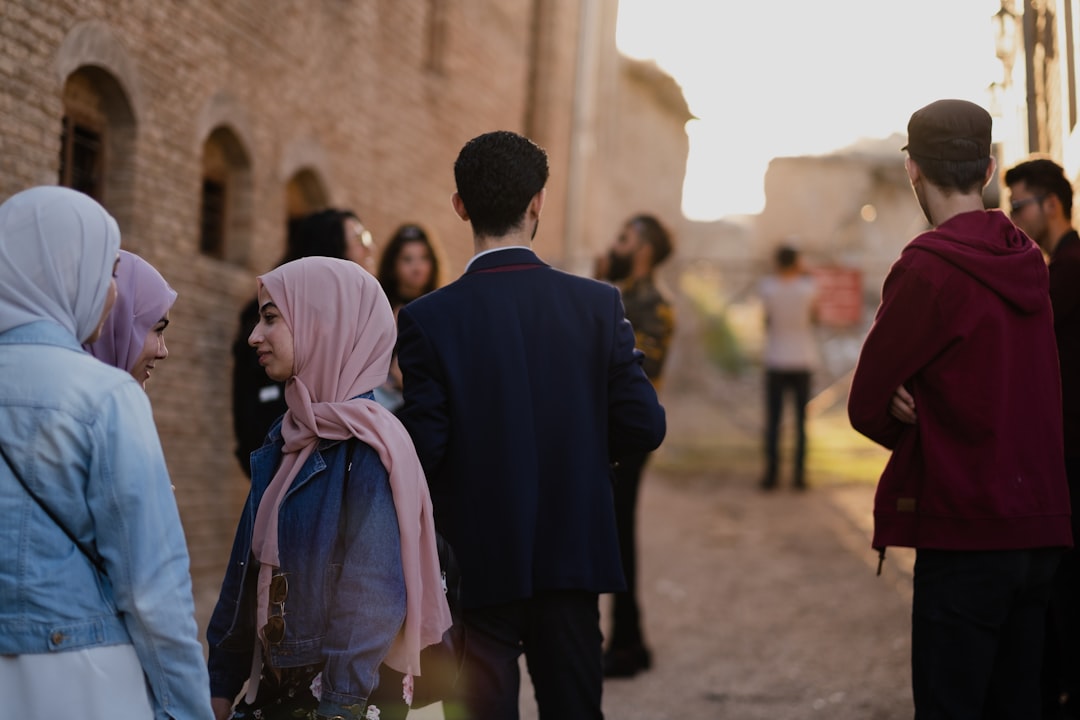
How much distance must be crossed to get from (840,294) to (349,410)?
70.5ft

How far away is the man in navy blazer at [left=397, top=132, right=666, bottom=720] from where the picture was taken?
13.0ft

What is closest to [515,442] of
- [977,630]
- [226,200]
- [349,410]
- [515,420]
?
[515,420]

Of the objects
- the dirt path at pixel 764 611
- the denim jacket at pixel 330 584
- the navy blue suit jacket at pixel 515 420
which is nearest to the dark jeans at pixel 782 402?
the dirt path at pixel 764 611

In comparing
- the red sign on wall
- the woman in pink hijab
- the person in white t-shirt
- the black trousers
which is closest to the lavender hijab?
the woman in pink hijab

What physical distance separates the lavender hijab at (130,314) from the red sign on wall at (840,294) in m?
21.3

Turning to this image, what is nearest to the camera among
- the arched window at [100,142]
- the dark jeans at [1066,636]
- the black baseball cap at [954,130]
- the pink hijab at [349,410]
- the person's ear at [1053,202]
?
the pink hijab at [349,410]

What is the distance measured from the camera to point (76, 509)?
294 cm

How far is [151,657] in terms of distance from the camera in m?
2.99

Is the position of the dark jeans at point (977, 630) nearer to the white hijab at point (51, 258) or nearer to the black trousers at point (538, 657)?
the black trousers at point (538, 657)

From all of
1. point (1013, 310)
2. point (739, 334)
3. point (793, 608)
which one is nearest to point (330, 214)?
point (1013, 310)

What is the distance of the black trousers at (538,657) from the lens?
3.98 m

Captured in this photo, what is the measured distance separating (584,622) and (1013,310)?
1630 millimetres

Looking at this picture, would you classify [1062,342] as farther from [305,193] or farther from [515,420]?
[305,193]

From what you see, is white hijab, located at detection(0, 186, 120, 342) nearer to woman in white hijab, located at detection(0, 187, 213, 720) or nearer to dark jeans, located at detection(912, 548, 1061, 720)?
woman in white hijab, located at detection(0, 187, 213, 720)
